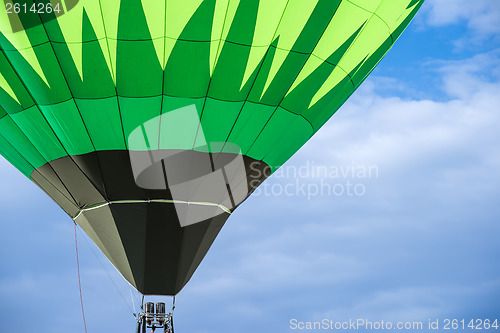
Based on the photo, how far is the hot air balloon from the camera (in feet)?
21.7

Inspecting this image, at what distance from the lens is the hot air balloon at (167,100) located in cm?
661

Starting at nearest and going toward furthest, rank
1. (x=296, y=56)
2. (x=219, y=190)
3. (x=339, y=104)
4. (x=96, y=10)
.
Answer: (x=96, y=10) < (x=296, y=56) < (x=219, y=190) < (x=339, y=104)

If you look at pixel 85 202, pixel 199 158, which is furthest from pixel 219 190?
pixel 85 202

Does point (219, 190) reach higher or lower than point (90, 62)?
lower

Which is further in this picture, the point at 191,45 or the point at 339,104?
the point at 339,104

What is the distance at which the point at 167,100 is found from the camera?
Answer: 6.93m

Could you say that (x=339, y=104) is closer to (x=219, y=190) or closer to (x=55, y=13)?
(x=219, y=190)

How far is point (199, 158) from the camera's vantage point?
728 cm

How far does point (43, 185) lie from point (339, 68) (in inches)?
126

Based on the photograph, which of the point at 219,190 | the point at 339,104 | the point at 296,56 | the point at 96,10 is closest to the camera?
the point at 96,10

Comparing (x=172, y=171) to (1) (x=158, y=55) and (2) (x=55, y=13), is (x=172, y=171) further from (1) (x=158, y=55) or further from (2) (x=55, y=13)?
(2) (x=55, y=13)

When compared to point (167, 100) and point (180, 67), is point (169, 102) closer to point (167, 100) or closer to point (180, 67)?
point (167, 100)

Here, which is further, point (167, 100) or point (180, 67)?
point (167, 100)

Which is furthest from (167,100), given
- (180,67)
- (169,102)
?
(180,67)
